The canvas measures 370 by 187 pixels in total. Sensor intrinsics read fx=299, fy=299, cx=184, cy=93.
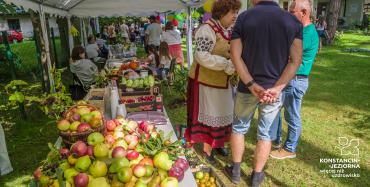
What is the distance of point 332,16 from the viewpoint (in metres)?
14.5

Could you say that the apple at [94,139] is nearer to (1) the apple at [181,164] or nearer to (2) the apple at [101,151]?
(2) the apple at [101,151]

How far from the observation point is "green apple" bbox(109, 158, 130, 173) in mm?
1709

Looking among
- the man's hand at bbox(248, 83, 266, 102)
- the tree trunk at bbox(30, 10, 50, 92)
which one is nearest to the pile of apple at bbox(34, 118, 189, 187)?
the man's hand at bbox(248, 83, 266, 102)

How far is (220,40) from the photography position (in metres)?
2.97

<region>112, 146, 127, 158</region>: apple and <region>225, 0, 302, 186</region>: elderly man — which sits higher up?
<region>225, 0, 302, 186</region>: elderly man

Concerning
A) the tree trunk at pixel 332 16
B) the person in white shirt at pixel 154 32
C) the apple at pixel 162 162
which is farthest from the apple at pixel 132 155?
the tree trunk at pixel 332 16

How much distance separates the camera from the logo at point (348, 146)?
3766mm

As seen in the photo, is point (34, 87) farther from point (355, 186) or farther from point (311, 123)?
A: point (355, 186)

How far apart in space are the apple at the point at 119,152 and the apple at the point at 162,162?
201 mm

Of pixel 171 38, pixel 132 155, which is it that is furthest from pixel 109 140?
pixel 171 38

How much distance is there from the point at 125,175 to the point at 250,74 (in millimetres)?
1430

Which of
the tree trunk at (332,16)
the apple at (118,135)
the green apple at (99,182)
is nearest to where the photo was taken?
the green apple at (99,182)

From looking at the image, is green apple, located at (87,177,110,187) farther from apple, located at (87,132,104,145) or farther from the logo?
the logo

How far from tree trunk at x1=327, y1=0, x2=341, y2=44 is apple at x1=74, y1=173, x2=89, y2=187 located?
15.5 meters
